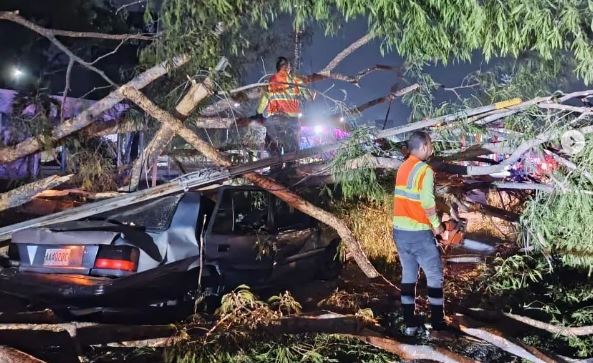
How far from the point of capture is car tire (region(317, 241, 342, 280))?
7.05 meters

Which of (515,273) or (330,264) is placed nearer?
(515,273)

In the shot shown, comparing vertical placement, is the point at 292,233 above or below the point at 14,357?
A: above

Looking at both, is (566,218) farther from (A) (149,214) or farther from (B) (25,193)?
(B) (25,193)

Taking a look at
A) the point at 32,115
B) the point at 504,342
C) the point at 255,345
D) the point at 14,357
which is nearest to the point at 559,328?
the point at 504,342

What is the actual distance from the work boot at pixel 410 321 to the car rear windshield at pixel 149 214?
7.59ft

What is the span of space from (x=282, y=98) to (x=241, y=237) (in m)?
1.96

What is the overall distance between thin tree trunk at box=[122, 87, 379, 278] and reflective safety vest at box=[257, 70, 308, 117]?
1.32 meters

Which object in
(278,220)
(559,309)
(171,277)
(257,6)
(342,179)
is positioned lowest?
(559,309)

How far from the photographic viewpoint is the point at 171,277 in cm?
526

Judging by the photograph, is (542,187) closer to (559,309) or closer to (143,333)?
(559,309)

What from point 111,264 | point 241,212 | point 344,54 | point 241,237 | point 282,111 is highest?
point 344,54

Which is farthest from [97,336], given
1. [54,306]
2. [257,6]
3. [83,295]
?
[257,6]

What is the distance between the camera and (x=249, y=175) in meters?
5.68

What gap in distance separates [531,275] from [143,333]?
4.56m
